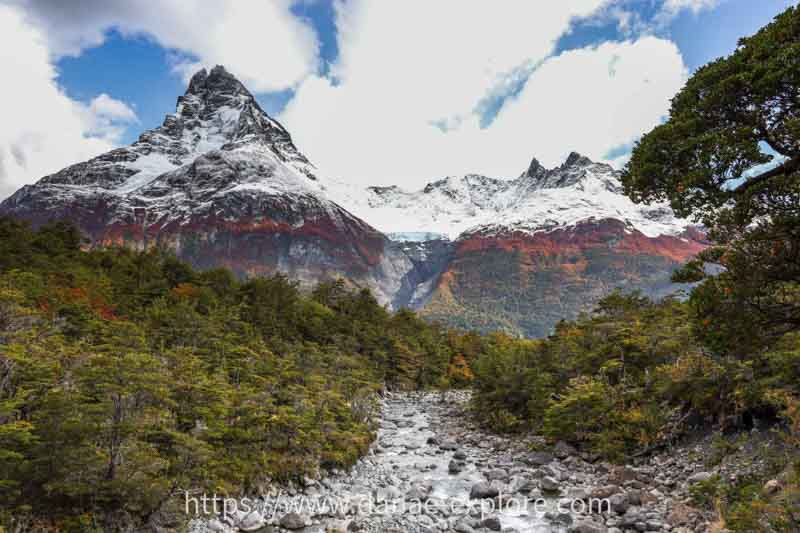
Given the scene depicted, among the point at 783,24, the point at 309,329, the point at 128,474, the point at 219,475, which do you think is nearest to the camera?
the point at 783,24

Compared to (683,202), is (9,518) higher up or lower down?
lower down

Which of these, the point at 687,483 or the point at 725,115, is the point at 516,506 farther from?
the point at 725,115

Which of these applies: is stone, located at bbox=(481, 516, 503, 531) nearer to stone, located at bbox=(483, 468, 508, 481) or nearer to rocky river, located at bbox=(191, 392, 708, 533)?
rocky river, located at bbox=(191, 392, 708, 533)

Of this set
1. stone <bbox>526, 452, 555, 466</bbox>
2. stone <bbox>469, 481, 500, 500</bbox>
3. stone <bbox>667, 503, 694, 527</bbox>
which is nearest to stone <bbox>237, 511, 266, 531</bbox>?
stone <bbox>469, 481, 500, 500</bbox>

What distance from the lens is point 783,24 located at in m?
7.95

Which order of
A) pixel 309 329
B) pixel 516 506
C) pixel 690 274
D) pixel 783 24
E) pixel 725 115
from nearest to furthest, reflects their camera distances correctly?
pixel 783 24
pixel 725 115
pixel 690 274
pixel 516 506
pixel 309 329

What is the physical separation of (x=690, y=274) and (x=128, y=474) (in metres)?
13.5

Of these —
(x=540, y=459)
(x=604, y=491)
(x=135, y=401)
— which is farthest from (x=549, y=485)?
(x=135, y=401)

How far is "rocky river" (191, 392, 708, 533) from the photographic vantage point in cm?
1338

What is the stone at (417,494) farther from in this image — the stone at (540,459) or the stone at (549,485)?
the stone at (540,459)

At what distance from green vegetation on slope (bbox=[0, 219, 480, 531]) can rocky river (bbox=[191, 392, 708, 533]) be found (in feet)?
4.36

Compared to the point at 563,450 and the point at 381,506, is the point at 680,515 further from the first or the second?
the point at 563,450

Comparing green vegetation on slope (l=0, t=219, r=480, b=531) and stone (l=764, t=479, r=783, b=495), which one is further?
stone (l=764, t=479, r=783, b=495)

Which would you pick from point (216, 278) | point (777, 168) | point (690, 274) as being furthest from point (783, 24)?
point (216, 278)
